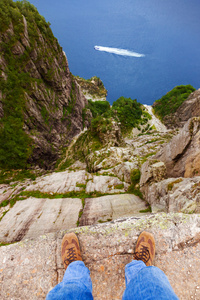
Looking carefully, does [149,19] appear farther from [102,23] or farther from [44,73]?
[44,73]

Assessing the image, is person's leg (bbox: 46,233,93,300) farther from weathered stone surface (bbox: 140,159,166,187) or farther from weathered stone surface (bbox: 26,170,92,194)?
weathered stone surface (bbox: 26,170,92,194)

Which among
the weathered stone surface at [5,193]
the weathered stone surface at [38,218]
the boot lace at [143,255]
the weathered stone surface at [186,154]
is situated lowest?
the weathered stone surface at [38,218]

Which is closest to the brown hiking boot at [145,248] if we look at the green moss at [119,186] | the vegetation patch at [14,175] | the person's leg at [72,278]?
the person's leg at [72,278]

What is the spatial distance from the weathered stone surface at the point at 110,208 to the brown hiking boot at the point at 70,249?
3.99 metres

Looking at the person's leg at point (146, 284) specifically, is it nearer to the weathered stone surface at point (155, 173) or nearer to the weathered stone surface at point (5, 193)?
the weathered stone surface at point (155, 173)

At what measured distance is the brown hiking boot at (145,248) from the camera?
14.5ft

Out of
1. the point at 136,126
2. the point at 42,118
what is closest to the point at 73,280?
the point at 42,118

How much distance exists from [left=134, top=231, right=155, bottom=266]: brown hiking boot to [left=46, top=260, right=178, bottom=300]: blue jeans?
0.88m

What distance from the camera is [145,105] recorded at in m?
53.6

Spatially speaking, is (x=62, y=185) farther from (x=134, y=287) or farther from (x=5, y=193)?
(x=134, y=287)

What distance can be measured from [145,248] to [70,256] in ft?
8.97

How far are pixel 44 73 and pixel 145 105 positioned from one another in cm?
3987

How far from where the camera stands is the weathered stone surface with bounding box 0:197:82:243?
31.4ft

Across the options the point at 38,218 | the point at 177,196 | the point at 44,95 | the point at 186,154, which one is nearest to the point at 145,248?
the point at 177,196
